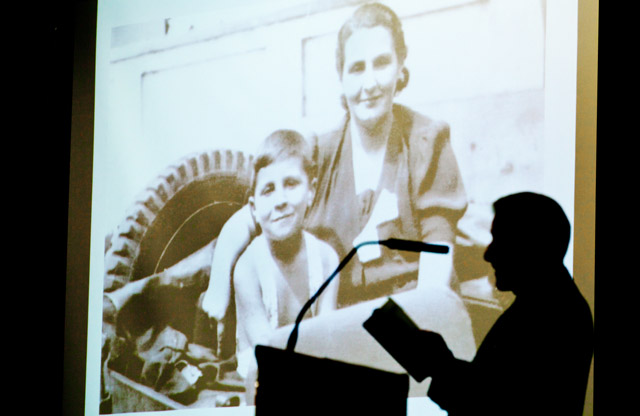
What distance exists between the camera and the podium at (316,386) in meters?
1.53

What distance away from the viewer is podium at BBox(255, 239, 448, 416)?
5.02 feet

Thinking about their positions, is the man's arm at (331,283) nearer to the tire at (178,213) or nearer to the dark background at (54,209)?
the tire at (178,213)

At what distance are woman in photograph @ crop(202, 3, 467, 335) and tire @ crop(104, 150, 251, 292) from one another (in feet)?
0.28

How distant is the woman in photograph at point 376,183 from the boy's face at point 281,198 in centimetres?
4

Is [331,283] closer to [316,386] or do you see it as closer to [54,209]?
[316,386]

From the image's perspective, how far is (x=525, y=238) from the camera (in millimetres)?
1954

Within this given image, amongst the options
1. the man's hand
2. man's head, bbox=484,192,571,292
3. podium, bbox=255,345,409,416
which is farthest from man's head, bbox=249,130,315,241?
podium, bbox=255,345,409,416

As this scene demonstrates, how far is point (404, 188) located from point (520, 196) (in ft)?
1.32

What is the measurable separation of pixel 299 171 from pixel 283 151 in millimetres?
97

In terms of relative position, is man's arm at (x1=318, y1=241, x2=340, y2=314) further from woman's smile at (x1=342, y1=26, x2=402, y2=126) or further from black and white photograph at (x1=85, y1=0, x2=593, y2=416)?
woman's smile at (x1=342, y1=26, x2=402, y2=126)

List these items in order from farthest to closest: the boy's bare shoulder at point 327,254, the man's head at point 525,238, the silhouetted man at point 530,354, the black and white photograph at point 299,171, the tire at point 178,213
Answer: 1. the tire at point 178,213
2. the boy's bare shoulder at point 327,254
3. the black and white photograph at point 299,171
4. the man's head at point 525,238
5. the silhouetted man at point 530,354

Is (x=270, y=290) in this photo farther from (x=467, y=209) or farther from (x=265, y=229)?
(x=467, y=209)

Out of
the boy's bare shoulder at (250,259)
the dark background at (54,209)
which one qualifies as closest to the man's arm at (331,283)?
the boy's bare shoulder at (250,259)

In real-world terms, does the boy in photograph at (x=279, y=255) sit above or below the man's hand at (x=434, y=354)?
above
